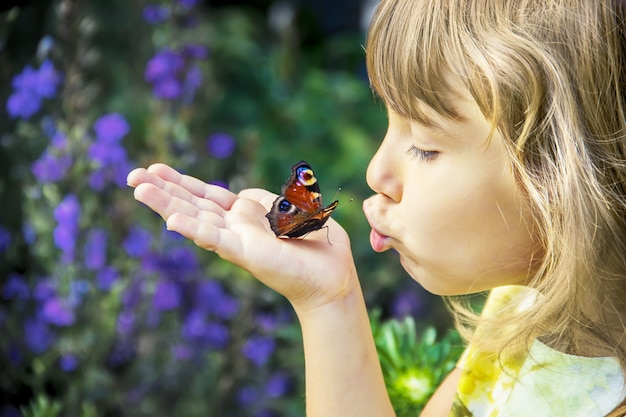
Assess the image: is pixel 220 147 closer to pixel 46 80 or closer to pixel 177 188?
pixel 46 80

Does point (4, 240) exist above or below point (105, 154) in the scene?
below

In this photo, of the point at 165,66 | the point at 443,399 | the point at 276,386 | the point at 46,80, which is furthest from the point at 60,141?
the point at 443,399

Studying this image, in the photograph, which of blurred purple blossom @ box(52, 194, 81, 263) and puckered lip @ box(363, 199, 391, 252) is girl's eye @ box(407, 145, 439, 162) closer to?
puckered lip @ box(363, 199, 391, 252)

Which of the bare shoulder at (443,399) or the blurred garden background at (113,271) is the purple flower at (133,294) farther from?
the bare shoulder at (443,399)

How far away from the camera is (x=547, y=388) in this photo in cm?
123

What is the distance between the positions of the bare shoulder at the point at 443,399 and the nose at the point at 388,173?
39 cm

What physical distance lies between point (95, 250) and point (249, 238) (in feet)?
4.10

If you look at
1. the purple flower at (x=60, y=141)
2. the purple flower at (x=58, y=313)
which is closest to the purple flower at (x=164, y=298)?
the purple flower at (x=58, y=313)

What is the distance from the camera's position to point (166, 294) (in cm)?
242

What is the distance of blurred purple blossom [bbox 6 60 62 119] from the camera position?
231cm

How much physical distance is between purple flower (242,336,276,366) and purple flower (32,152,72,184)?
0.70m

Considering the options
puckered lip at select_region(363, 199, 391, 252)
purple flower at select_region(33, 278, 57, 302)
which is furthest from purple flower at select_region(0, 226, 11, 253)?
puckered lip at select_region(363, 199, 391, 252)

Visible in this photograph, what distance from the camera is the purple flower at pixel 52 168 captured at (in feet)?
7.42

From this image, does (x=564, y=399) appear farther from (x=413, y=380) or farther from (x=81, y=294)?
(x=81, y=294)
